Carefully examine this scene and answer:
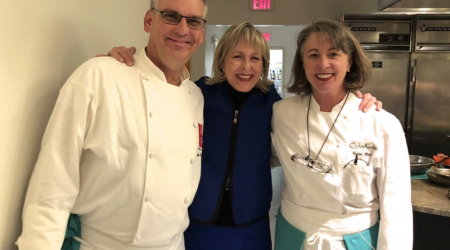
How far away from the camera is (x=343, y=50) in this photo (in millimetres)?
1231

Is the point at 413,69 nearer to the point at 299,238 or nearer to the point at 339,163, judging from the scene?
the point at 339,163

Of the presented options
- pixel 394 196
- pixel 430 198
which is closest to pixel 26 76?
pixel 394 196

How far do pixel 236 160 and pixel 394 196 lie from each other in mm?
539

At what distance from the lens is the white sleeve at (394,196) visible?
1.11 meters

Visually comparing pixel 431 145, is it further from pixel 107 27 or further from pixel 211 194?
pixel 107 27

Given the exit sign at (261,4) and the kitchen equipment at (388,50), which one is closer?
the kitchen equipment at (388,50)

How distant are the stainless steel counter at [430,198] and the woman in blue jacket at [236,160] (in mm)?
613

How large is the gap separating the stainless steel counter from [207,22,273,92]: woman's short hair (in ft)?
2.53

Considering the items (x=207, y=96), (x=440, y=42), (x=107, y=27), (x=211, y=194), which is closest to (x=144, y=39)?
(x=107, y=27)

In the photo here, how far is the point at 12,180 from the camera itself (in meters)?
0.88

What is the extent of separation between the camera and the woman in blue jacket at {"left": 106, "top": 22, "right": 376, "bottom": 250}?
4.27 ft

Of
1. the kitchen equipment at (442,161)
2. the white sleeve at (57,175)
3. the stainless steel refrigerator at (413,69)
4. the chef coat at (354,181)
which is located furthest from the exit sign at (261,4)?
the white sleeve at (57,175)

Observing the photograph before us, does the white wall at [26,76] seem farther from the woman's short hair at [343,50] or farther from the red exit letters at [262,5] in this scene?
the red exit letters at [262,5]

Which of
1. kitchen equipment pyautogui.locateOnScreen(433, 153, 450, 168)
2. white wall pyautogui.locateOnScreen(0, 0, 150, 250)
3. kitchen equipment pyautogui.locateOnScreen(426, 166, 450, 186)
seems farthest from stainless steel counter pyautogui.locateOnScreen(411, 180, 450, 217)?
white wall pyautogui.locateOnScreen(0, 0, 150, 250)
